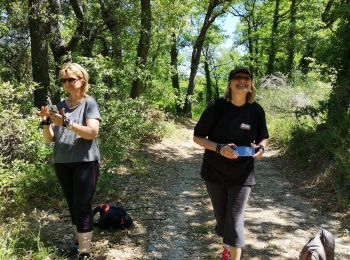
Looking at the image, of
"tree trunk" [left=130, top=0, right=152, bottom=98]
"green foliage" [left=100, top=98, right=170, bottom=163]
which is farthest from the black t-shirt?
"tree trunk" [left=130, top=0, right=152, bottom=98]

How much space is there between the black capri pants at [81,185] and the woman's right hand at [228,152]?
1.29 metres

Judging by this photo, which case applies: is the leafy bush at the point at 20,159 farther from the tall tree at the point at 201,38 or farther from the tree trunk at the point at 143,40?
the tall tree at the point at 201,38

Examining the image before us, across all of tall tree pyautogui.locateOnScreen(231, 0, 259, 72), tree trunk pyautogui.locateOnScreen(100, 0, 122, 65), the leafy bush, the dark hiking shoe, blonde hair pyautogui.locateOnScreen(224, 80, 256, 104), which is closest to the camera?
blonde hair pyautogui.locateOnScreen(224, 80, 256, 104)

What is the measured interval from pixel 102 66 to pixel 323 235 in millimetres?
6553

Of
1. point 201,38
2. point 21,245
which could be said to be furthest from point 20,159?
point 201,38

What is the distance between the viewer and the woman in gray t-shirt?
358cm

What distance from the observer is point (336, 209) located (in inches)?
235

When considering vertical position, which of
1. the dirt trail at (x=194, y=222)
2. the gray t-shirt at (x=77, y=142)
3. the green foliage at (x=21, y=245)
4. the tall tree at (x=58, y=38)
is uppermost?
the tall tree at (x=58, y=38)

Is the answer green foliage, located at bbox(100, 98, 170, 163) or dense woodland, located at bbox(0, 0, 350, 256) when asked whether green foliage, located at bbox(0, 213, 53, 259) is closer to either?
dense woodland, located at bbox(0, 0, 350, 256)

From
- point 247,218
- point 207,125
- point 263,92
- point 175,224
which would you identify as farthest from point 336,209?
point 263,92

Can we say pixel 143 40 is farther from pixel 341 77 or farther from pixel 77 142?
pixel 77 142

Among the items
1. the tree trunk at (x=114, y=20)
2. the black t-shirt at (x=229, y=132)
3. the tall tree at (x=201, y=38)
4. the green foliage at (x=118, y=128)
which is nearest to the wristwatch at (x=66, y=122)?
the black t-shirt at (x=229, y=132)

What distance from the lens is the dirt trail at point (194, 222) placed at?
4.59m

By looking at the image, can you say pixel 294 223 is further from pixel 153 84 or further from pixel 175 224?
pixel 153 84
